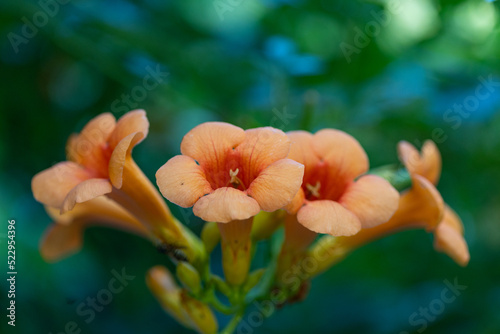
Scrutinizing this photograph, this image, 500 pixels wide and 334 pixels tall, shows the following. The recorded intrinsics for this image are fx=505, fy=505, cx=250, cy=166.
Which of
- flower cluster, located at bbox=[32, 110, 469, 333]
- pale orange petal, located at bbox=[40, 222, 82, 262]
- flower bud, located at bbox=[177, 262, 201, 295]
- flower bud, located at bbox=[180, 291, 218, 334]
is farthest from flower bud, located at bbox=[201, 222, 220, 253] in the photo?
pale orange petal, located at bbox=[40, 222, 82, 262]

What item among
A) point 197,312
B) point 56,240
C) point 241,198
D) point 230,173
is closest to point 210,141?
point 230,173

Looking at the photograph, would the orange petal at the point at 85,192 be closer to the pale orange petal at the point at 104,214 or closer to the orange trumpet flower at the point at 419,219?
the pale orange petal at the point at 104,214

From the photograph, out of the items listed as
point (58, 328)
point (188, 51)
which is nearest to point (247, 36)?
point (188, 51)

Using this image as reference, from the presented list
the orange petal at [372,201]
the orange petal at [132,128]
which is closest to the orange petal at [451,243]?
the orange petal at [372,201]

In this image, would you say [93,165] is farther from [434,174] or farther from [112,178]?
[434,174]

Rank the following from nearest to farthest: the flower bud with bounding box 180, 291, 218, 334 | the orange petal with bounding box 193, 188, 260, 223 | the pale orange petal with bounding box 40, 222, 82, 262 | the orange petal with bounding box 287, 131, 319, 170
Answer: the orange petal with bounding box 193, 188, 260, 223
the orange petal with bounding box 287, 131, 319, 170
the flower bud with bounding box 180, 291, 218, 334
the pale orange petal with bounding box 40, 222, 82, 262

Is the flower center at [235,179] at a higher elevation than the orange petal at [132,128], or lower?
lower

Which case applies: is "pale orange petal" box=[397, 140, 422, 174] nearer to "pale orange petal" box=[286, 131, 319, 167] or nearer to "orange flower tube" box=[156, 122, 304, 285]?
"pale orange petal" box=[286, 131, 319, 167]
